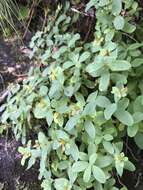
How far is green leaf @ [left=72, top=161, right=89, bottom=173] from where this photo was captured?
1466mm

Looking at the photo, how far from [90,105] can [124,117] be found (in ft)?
0.43

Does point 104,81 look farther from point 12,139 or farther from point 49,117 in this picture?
point 12,139

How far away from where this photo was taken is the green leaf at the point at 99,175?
143 centimetres

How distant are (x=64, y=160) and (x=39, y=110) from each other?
220 millimetres

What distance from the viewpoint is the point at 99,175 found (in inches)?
56.2

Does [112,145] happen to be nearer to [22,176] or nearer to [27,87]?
[27,87]

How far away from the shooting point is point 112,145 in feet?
4.82

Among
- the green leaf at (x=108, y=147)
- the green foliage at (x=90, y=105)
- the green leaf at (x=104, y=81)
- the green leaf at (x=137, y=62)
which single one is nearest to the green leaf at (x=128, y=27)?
the green foliage at (x=90, y=105)

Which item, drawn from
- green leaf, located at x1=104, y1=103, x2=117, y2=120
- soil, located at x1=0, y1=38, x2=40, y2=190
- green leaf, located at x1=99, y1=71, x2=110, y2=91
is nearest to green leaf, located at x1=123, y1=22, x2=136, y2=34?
green leaf, located at x1=99, y1=71, x2=110, y2=91

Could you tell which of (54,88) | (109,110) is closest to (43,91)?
(54,88)

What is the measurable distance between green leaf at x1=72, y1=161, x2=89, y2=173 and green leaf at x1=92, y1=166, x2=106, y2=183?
4cm

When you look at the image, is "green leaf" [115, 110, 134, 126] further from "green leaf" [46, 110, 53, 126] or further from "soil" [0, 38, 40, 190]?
"soil" [0, 38, 40, 190]

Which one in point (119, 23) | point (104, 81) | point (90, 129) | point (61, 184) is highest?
point (119, 23)

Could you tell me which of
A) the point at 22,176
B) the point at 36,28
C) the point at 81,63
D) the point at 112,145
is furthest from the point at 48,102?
the point at 36,28
